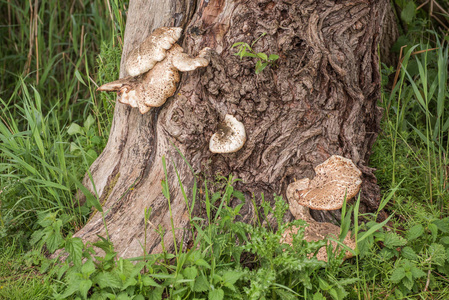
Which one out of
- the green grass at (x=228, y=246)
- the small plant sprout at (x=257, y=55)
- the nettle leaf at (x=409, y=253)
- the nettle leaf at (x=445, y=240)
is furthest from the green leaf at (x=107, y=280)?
the nettle leaf at (x=445, y=240)

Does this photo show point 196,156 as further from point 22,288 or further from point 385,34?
point 385,34

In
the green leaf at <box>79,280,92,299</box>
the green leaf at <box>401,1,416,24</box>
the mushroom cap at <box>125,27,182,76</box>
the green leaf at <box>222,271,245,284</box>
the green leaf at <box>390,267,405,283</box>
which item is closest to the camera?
the green leaf at <box>79,280,92,299</box>

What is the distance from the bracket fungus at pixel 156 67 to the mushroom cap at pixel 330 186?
1030 millimetres

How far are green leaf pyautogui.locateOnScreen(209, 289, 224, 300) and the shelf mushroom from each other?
0.55 m

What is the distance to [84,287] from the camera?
205 cm

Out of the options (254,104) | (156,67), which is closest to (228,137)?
(254,104)

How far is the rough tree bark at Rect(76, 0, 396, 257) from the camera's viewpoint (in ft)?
8.65

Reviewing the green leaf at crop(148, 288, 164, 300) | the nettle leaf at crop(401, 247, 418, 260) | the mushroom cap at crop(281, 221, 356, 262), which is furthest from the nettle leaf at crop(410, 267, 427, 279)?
the green leaf at crop(148, 288, 164, 300)

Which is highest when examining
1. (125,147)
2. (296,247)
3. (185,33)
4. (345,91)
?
(185,33)

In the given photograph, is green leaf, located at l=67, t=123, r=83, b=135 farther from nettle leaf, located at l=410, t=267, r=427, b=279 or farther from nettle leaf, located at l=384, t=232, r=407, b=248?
nettle leaf, located at l=410, t=267, r=427, b=279

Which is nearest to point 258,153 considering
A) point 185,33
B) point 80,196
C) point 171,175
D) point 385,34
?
point 171,175

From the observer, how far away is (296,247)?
2.25 metres

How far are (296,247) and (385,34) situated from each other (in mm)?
2822

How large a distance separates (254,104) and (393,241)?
1.19 meters
